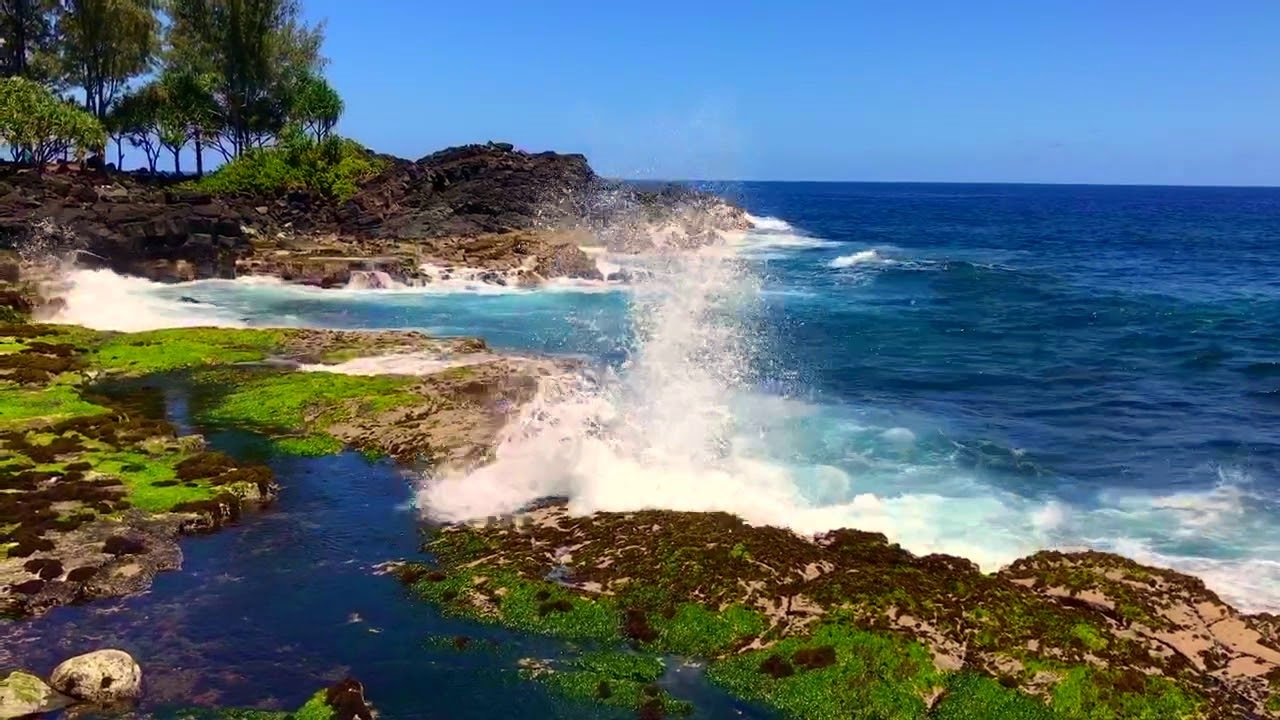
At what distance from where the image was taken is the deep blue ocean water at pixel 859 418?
70.0 ft

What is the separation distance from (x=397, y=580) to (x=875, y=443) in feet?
52.8

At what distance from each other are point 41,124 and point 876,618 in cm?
8239

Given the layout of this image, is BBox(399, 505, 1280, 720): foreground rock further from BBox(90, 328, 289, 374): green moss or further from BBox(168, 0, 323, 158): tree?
BBox(168, 0, 323, 158): tree

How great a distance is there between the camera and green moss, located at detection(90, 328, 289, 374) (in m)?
37.2

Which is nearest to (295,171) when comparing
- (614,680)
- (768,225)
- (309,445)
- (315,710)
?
(768,225)

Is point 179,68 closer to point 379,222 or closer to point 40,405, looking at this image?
point 379,222

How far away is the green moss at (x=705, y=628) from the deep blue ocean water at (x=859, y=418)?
372cm

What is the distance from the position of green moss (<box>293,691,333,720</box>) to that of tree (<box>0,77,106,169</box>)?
76.7 metres

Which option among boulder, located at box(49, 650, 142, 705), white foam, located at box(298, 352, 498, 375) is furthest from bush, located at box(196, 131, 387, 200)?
boulder, located at box(49, 650, 142, 705)

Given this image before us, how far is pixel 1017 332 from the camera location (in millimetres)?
51531

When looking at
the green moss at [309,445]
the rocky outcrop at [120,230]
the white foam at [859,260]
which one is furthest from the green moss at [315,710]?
the white foam at [859,260]

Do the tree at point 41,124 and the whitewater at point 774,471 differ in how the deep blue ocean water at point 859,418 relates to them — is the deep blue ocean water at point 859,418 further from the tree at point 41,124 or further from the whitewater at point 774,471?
the tree at point 41,124

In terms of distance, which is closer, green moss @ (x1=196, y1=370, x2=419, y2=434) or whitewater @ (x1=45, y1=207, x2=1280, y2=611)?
whitewater @ (x1=45, y1=207, x2=1280, y2=611)

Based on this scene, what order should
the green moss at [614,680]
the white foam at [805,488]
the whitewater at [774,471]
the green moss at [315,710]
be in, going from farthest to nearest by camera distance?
the whitewater at [774,471] < the white foam at [805,488] < the green moss at [614,680] < the green moss at [315,710]
